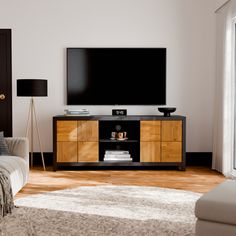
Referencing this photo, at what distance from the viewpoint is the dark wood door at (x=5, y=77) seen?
6039mm

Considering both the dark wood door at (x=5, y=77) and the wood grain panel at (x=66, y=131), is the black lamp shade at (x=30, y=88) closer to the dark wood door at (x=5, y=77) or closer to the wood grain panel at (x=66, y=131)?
the wood grain panel at (x=66, y=131)

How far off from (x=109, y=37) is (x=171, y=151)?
1.85m

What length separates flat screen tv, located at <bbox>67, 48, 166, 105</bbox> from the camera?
19.7ft

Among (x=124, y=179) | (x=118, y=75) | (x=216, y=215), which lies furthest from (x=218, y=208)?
(x=118, y=75)

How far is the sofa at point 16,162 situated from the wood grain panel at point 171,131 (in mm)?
2064

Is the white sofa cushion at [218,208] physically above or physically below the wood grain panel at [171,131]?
below

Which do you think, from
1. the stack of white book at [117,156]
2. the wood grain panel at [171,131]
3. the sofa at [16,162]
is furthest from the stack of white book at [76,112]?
the sofa at [16,162]

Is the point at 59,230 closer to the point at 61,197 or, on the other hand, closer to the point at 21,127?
the point at 61,197

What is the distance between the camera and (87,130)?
5.63 meters

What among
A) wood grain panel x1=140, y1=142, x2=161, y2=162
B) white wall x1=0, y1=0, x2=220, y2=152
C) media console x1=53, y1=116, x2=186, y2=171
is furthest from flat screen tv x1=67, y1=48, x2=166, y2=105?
wood grain panel x1=140, y1=142, x2=161, y2=162

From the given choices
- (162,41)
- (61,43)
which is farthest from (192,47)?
(61,43)

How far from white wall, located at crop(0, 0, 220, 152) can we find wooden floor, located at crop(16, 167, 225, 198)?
0.96 metres

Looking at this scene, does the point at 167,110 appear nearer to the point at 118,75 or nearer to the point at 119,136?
the point at 119,136

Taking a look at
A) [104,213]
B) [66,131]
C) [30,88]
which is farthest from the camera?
[66,131]
